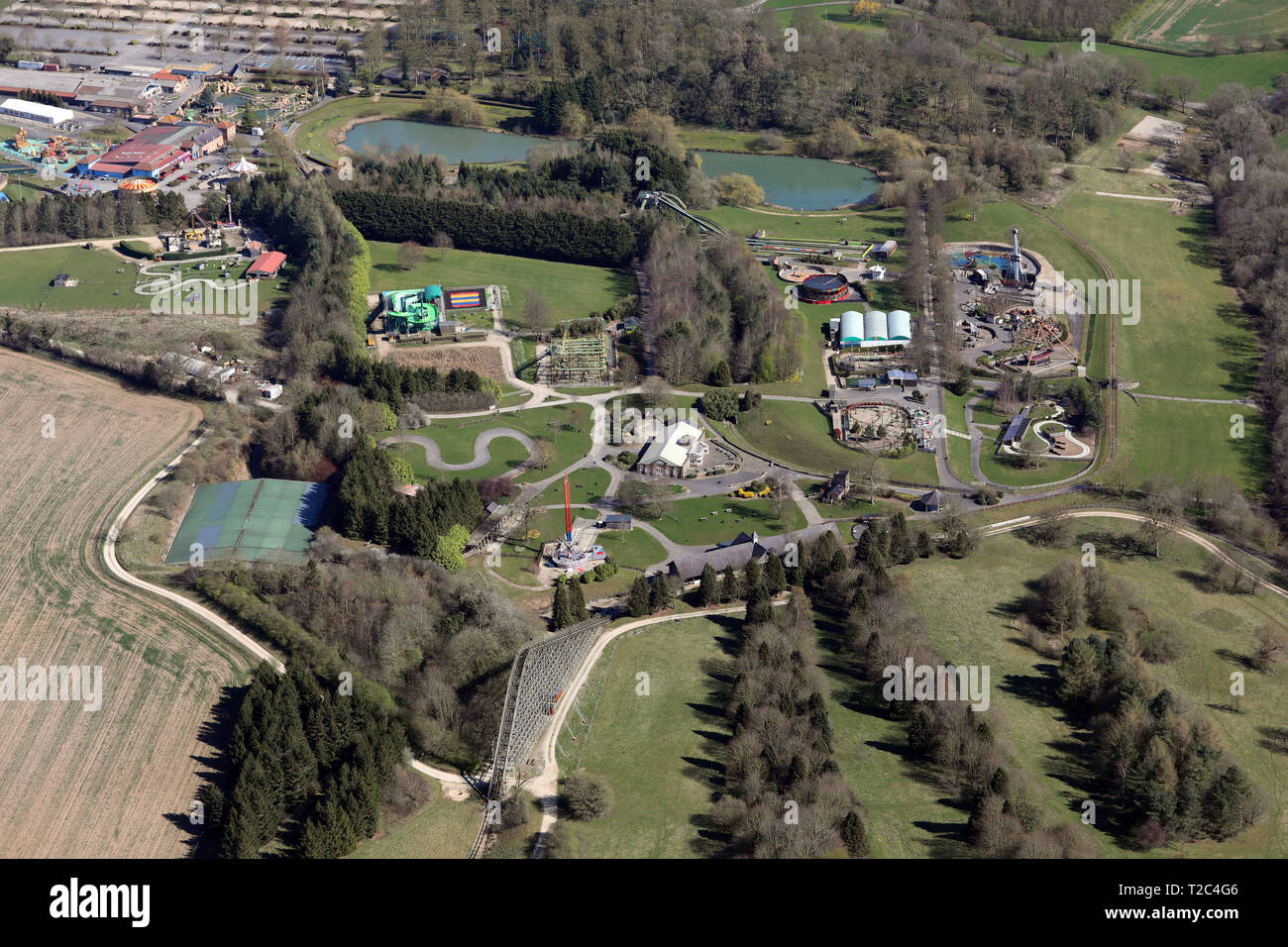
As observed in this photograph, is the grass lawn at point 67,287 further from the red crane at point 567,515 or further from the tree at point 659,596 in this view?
the tree at point 659,596

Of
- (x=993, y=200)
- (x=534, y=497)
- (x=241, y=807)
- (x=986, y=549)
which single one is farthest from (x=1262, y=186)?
(x=241, y=807)

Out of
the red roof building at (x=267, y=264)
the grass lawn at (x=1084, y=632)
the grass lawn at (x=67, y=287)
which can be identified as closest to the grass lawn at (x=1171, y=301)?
the grass lawn at (x=1084, y=632)

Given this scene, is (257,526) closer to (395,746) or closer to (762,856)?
(395,746)

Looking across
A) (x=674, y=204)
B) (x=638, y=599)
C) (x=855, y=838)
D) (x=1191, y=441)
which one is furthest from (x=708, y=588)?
(x=674, y=204)

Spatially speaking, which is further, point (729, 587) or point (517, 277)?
point (517, 277)

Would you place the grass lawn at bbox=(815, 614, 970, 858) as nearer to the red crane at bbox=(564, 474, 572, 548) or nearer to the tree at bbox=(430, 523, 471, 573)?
the red crane at bbox=(564, 474, 572, 548)

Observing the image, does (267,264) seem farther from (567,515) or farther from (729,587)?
(729,587)

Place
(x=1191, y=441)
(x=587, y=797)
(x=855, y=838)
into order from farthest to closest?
(x=1191, y=441)
(x=587, y=797)
(x=855, y=838)
